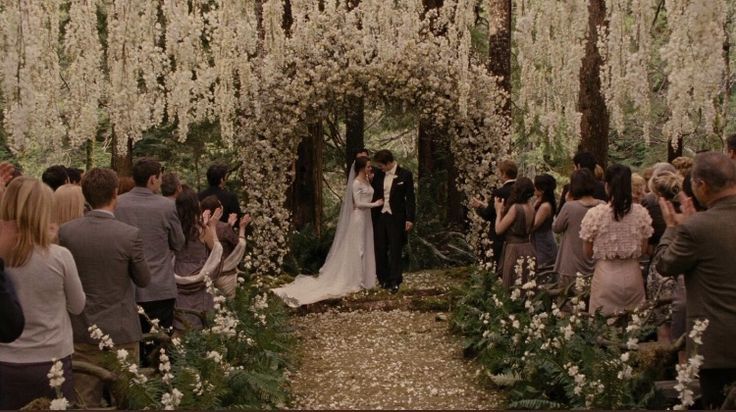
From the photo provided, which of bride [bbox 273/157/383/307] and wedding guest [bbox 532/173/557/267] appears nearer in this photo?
wedding guest [bbox 532/173/557/267]

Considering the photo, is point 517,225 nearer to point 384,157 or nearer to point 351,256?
point 384,157

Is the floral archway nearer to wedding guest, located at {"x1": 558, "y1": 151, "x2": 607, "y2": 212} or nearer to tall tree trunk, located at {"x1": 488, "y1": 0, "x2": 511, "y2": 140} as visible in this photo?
tall tree trunk, located at {"x1": 488, "y1": 0, "x2": 511, "y2": 140}

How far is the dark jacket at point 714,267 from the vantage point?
4.39 meters

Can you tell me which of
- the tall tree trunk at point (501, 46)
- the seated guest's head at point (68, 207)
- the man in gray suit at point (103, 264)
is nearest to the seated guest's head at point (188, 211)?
the seated guest's head at point (68, 207)

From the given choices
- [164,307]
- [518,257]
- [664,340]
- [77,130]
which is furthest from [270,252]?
[664,340]

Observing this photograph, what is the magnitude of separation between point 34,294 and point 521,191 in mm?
5562

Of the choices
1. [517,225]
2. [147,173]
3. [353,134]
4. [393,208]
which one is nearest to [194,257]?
[147,173]

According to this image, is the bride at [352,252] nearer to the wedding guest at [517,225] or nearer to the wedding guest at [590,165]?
the wedding guest at [517,225]

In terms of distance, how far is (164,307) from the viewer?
6422 mm

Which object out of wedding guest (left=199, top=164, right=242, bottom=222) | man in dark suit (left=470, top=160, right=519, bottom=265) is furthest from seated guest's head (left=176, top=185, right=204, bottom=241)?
man in dark suit (left=470, top=160, right=519, bottom=265)

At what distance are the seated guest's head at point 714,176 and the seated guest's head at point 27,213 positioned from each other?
3005mm

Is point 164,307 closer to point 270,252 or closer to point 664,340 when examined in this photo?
point 664,340

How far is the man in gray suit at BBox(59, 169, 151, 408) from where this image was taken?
516cm

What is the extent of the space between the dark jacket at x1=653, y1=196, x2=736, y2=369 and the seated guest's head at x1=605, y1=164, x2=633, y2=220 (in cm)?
191
